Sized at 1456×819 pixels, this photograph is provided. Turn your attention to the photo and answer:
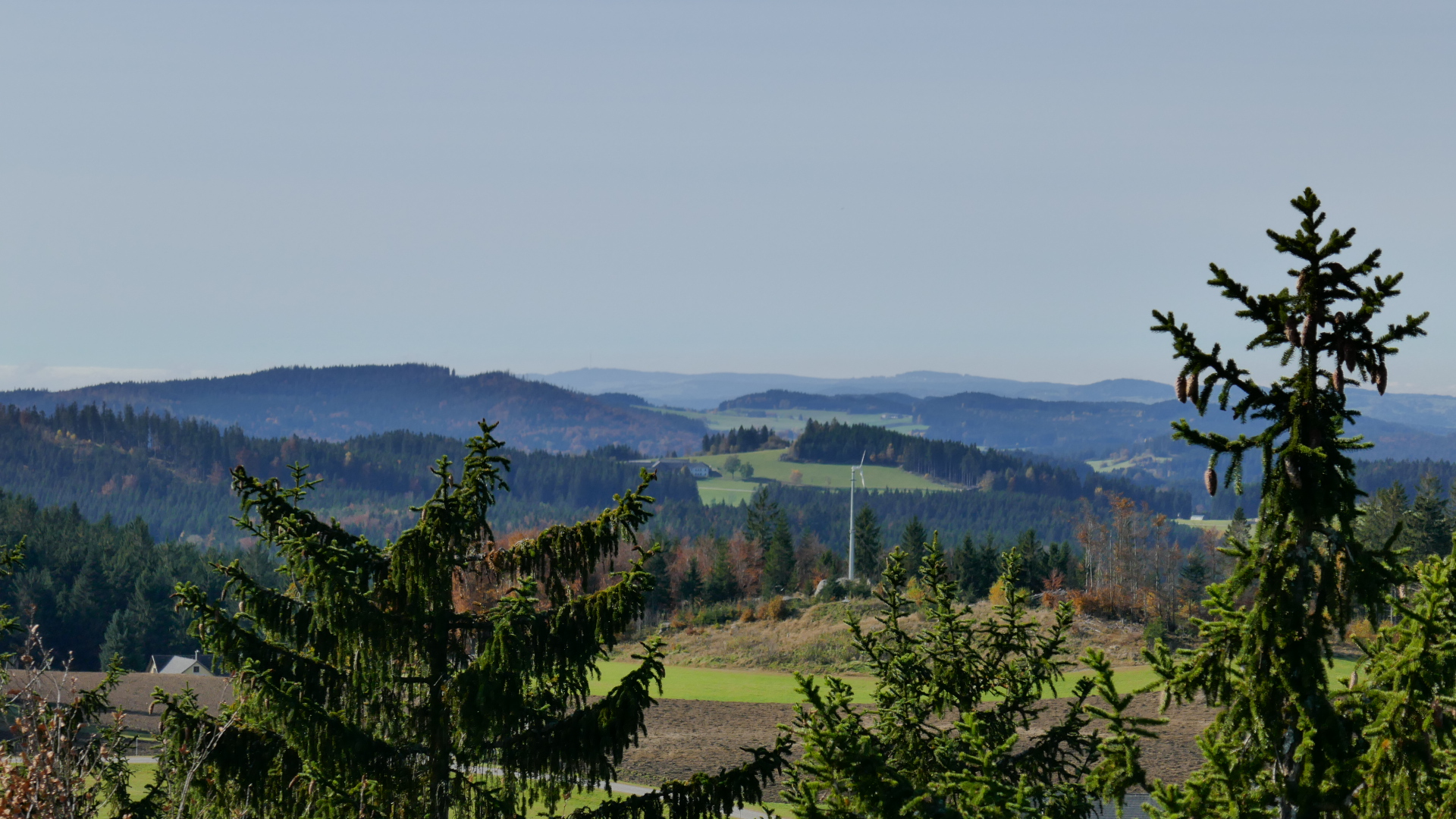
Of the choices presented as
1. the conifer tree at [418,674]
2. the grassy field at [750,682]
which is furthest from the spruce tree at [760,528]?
the conifer tree at [418,674]

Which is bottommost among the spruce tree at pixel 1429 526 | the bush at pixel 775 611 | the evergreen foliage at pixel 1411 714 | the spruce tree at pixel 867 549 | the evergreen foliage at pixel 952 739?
the bush at pixel 775 611

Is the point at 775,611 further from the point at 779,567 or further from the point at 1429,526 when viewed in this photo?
the point at 1429,526

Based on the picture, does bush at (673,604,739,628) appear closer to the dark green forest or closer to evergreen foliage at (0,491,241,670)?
evergreen foliage at (0,491,241,670)

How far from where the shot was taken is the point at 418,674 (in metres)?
10.4

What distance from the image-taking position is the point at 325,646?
10.0 metres

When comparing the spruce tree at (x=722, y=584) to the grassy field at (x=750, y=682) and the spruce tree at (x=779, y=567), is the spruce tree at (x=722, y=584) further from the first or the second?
the grassy field at (x=750, y=682)

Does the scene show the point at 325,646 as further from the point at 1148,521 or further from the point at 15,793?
the point at 1148,521

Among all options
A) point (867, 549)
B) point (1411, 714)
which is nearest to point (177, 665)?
point (867, 549)

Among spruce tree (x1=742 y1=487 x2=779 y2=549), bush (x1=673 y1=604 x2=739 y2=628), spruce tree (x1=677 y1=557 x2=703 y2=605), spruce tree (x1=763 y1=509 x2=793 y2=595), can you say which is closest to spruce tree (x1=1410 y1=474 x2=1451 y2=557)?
bush (x1=673 y1=604 x2=739 y2=628)

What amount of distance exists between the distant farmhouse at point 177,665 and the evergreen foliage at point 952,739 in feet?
163

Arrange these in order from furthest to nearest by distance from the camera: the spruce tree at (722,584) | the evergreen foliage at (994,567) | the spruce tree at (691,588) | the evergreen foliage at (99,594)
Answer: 1. the spruce tree at (691,588)
2. the spruce tree at (722,584)
3. the evergreen foliage at (99,594)
4. the evergreen foliage at (994,567)

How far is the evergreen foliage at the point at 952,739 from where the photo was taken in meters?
6.00

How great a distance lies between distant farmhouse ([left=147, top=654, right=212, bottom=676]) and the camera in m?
54.3

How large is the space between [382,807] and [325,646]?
1.58 metres
